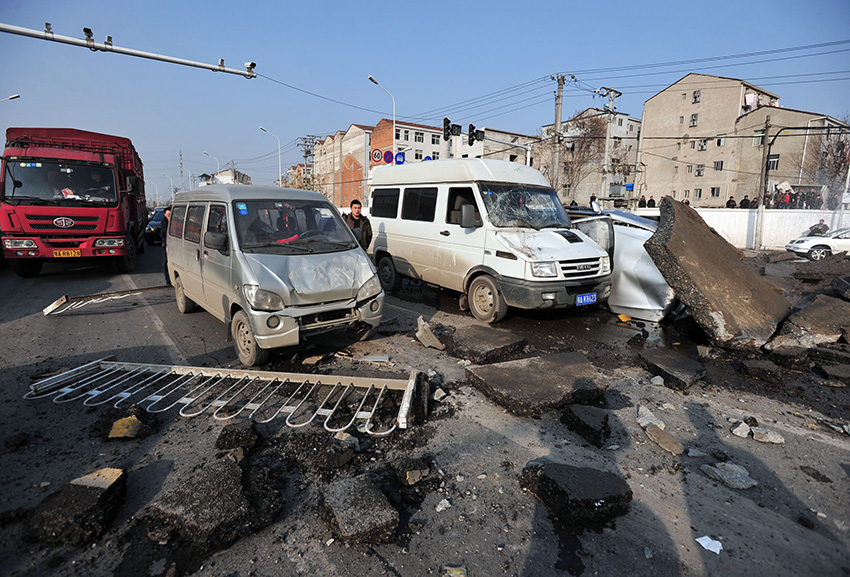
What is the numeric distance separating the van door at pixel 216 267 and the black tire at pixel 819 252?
2026 cm

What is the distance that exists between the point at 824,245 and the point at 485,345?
17.9 metres

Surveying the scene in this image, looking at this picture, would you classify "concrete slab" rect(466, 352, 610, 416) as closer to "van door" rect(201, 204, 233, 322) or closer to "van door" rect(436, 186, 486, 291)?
"van door" rect(436, 186, 486, 291)

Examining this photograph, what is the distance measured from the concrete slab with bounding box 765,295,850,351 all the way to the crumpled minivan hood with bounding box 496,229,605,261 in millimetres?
2553

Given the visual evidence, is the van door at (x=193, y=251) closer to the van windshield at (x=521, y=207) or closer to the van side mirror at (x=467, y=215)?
the van side mirror at (x=467, y=215)

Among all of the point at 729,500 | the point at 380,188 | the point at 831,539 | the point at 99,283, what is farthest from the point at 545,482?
the point at 99,283

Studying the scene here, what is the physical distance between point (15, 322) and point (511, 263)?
8052 mm

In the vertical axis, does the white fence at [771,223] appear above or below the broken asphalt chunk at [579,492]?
above

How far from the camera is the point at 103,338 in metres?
5.98

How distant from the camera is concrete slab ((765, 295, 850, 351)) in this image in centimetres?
545

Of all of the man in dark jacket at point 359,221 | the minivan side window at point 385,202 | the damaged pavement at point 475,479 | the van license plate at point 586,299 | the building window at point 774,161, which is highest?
the building window at point 774,161

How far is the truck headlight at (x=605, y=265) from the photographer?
6.47m

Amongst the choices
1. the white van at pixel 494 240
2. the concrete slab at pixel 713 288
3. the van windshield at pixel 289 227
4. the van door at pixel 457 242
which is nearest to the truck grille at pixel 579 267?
the white van at pixel 494 240

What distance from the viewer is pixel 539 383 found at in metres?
4.11

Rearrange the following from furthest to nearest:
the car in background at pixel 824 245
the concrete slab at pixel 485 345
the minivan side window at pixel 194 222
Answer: the car in background at pixel 824 245, the minivan side window at pixel 194 222, the concrete slab at pixel 485 345
